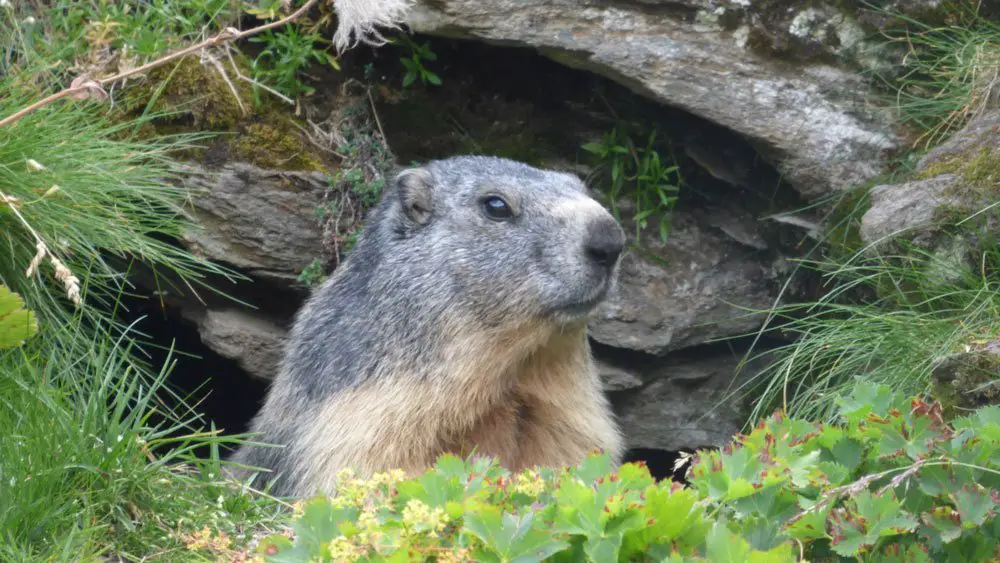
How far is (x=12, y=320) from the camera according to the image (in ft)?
13.6

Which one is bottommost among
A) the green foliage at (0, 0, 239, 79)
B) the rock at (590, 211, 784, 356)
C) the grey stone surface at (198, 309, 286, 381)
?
the grey stone surface at (198, 309, 286, 381)

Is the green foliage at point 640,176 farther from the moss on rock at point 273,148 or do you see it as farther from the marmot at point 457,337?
the moss on rock at point 273,148

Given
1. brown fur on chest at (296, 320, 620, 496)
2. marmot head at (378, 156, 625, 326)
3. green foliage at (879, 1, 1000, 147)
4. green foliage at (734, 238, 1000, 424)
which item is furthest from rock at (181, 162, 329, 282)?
green foliage at (879, 1, 1000, 147)

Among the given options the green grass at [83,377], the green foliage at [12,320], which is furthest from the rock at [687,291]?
the green foliage at [12,320]

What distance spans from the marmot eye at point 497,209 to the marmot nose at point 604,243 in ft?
1.77

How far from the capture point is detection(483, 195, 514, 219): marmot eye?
18.3ft

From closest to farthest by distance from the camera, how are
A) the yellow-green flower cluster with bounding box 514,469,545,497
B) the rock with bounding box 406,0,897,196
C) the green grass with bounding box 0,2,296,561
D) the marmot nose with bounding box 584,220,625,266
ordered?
the yellow-green flower cluster with bounding box 514,469,545,497 < the green grass with bounding box 0,2,296,561 < the marmot nose with bounding box 584,220,625,266 < the rock with bounding box 406,0,897,196

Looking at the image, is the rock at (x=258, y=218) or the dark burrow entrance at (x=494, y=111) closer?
the rock at (x=258, y=218)

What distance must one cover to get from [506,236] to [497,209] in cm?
20

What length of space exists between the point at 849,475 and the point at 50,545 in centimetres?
274

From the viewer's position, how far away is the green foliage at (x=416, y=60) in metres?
7.46

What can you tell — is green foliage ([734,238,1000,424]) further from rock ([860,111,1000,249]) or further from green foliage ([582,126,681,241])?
green foliage ([582,126,681,241])

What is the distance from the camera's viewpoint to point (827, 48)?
6.90 m

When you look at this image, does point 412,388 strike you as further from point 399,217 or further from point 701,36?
point 701,36
